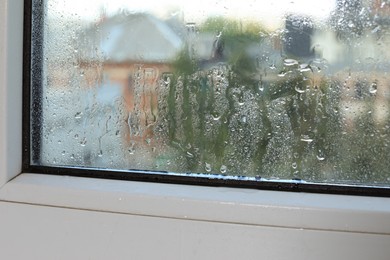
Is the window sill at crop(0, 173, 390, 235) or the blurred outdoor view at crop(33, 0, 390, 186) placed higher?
the blurred outdoor view at crop(33, 0, 390, 186)

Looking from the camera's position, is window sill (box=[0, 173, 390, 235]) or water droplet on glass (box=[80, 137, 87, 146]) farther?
water droplet on glass (box=[80, 137, 87, 146])

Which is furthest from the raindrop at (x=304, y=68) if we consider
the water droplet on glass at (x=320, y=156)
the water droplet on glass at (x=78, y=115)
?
the water droplet on glass at (x=78, y=115)

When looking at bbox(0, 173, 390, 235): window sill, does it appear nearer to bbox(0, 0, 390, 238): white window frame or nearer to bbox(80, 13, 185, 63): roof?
bbox(0, 0, 390, 238): white window frame

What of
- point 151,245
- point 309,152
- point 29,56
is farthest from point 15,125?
point 309,152

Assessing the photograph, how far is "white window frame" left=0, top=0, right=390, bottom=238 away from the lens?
0.56 m

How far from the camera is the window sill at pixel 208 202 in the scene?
0.56 m

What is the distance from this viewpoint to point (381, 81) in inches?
23.7

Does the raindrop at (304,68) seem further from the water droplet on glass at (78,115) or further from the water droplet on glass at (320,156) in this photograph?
the water droplet on glass at (78,115)

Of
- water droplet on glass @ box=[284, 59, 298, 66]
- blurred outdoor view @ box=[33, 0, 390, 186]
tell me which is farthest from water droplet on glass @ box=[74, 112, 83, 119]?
water droplet on glass @ box=[284, 59, 298, 66]

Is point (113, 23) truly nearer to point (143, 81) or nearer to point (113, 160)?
point (143, 81)

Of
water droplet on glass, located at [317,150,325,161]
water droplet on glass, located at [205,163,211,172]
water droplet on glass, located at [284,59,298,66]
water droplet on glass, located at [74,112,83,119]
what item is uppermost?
water droplet on glass, located at [284,59,298,66]

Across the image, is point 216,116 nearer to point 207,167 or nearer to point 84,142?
point 207,167

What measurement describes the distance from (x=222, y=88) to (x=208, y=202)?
0.52ft

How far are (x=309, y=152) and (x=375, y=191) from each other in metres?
0.10
